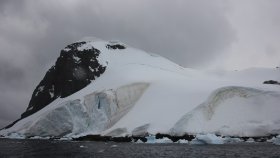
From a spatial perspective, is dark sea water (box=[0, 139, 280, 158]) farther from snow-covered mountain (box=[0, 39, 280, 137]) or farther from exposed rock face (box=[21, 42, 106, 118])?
exposed rock face (box=[21, 42, 106, 118])

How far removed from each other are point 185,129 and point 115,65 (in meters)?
75.3

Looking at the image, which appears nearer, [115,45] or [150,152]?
[150,152]

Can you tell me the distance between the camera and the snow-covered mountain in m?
103

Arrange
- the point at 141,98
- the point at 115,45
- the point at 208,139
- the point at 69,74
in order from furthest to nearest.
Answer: the point at 115,45 < the point at 69,74 < the point at 141,98 < the point at 208,139

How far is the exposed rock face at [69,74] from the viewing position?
553ft

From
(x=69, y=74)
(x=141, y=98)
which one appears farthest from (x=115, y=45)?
(x=141, y=98)

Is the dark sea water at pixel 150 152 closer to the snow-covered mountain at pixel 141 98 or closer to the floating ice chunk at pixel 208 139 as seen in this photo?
the floating ice chunk at pixel 208 139

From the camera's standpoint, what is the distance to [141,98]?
13175cm

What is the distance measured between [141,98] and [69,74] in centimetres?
5345

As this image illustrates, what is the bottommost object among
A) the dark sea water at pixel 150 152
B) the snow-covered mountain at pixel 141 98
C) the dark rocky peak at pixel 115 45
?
the dark sea water at pixel 150 152

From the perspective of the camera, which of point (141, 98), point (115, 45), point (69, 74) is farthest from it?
point (115, 45)

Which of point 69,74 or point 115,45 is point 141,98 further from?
point 115,45

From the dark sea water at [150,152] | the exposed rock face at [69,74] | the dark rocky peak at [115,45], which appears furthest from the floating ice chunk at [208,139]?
the dark rocky peak at [115,45]

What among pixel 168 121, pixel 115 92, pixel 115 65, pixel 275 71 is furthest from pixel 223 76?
pixel 168 121
